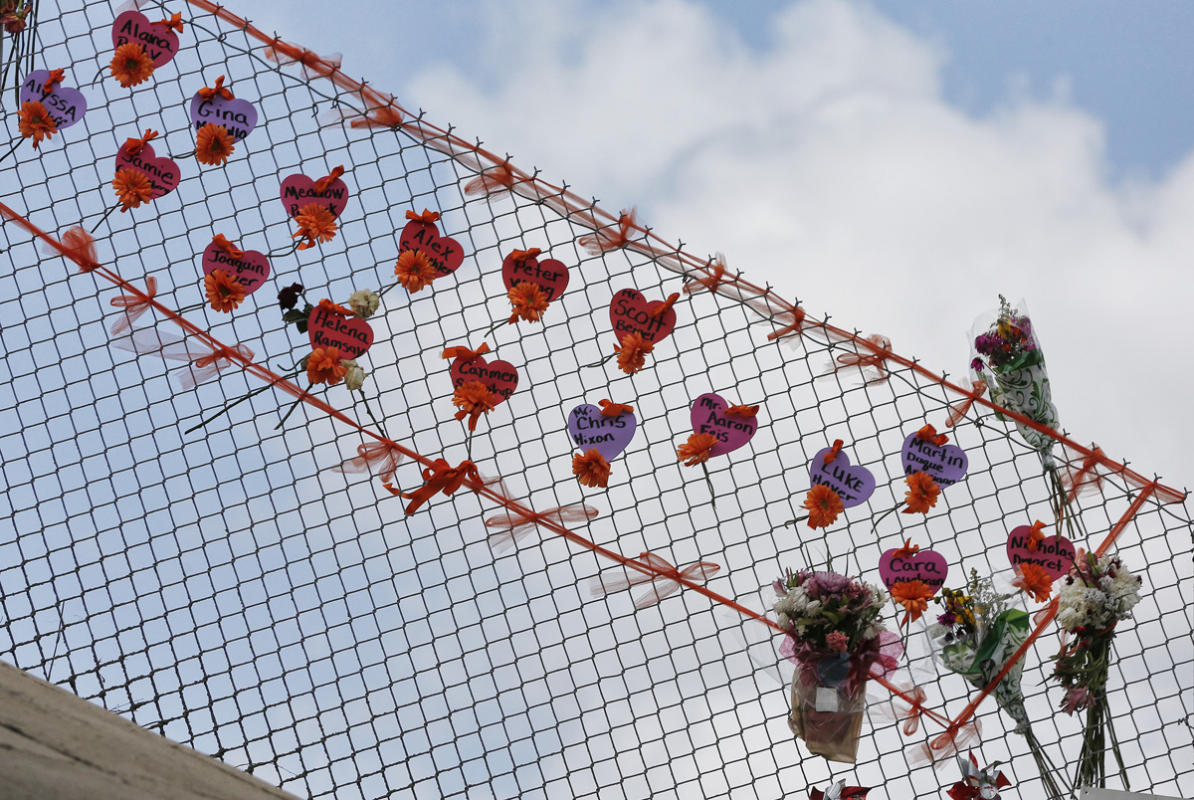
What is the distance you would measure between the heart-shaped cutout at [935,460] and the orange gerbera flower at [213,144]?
1.21 m

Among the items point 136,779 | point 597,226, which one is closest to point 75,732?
point 136,779

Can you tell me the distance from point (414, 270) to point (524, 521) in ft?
1.42

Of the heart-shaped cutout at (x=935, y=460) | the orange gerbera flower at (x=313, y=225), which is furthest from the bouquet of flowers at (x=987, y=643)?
the orange gerbera flower at (x=313, y=225)

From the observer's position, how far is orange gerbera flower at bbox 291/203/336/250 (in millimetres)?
1955

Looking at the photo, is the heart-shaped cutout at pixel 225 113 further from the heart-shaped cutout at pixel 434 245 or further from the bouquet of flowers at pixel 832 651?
the bouquet of flowers at pixel 832 651

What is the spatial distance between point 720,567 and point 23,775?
101 cm

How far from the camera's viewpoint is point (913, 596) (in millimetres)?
1757

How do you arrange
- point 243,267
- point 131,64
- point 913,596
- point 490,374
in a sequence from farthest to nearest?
1. point 131,64
2. point 243,267
3. point 490,374
4. point 913,596

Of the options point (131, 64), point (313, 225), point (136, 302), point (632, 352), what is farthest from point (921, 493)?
point (131, 64)

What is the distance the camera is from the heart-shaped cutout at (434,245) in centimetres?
192

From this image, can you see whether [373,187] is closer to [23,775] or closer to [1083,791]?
[23,775]

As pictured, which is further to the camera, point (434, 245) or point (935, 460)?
point (434, 245)

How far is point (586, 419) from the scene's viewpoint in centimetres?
182

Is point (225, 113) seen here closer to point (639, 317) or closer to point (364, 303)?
point (364, 303)
